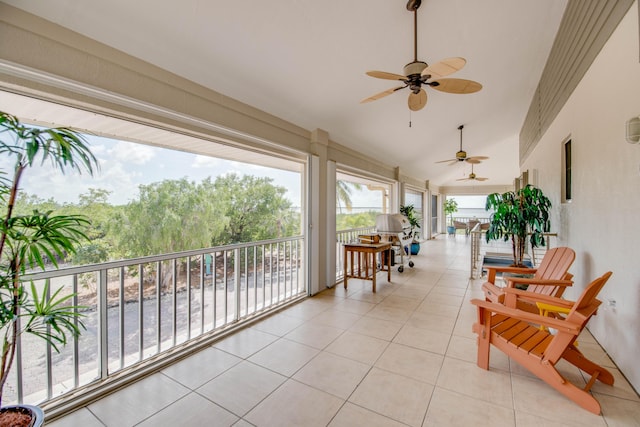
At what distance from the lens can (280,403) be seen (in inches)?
73.7

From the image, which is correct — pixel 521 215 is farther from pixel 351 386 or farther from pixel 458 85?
pixel 351 386

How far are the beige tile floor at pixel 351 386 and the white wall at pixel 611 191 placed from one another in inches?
14.0

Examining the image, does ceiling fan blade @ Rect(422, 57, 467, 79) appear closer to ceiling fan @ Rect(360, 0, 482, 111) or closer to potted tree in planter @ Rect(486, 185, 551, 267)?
ceiling fan @ Rect(360, 0, 482, 111)

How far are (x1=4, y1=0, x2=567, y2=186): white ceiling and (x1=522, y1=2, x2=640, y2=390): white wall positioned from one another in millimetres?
1176

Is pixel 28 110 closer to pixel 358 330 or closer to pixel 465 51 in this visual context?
pixel 358 330

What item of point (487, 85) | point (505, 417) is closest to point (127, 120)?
point (505, 417)

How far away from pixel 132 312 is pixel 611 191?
430 centimetres

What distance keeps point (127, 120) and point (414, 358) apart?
3.14m

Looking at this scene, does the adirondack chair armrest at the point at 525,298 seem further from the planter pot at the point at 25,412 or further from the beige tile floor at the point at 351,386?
the planter pot at the point at 25,412

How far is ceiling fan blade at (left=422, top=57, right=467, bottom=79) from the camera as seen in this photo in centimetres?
206

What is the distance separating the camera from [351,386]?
2035 mm

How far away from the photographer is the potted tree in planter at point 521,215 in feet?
12.3

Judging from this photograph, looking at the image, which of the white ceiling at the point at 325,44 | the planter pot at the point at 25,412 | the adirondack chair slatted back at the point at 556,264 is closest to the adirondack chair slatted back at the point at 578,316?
the adirondack chair slatted back at the point at 556,264

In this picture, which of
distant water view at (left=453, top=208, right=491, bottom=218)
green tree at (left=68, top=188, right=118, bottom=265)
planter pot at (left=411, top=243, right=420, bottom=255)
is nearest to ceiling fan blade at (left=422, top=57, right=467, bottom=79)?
green tree at (left=68, top=188, right=118, bottom=265)
